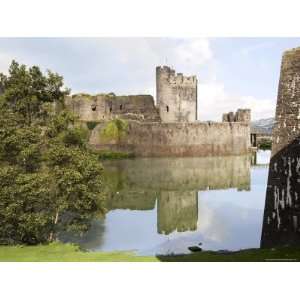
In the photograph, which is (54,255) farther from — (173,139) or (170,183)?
(173,139)

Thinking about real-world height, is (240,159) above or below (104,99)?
below

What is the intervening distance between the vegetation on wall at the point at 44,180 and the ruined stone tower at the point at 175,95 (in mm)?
32931

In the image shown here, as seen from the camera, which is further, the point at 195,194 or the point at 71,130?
the point at 195,194

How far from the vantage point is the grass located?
1078 cm

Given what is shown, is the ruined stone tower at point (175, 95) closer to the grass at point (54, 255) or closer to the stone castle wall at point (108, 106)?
the stone castle wall at point (108, 106)

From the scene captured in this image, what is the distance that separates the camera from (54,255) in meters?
11.2

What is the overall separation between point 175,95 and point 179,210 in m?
28.8

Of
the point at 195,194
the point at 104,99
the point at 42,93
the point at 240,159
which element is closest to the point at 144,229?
the point at 42,93

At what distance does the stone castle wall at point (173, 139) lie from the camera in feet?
136

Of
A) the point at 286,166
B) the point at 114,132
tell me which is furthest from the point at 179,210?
the point at 114,132

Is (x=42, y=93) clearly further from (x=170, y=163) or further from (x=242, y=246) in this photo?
(x=170, y=163)

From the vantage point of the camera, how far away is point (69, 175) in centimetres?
1263

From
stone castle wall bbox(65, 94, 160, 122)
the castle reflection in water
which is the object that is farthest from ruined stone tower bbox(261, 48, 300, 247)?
stone castle wall bbox(65, 94, 160, 122)
